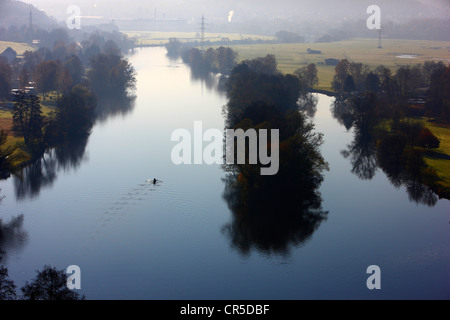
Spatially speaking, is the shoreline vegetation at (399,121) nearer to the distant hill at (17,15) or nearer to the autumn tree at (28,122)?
the autumn tree at (28,122)

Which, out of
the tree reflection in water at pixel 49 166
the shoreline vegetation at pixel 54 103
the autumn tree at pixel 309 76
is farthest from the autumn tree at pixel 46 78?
the autumn tree at pixel 309 76

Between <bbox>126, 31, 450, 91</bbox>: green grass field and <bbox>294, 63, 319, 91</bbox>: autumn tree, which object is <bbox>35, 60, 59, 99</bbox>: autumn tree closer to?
<bbox>294, 63, 319, 91</bbox>: autumn tree

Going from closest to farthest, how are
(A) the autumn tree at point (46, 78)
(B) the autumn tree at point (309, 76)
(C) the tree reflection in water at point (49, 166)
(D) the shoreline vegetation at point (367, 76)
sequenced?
1. (C) the tree reflection in water at point (49, 166)
2. (D) the shoreline vegetation at point (367, 76)
3. (A) the autumn tree at point (46, 78)
4. (B) the autumn tree at point (309, 76)

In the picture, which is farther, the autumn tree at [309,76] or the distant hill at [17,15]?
the distant hill at [17,15]

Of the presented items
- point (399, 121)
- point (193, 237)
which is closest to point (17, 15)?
point (399, 121)

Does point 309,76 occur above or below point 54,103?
above

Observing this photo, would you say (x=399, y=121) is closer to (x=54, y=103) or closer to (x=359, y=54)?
(x=54, y=103)

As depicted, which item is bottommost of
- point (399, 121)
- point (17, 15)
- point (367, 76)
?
point (399, 121)

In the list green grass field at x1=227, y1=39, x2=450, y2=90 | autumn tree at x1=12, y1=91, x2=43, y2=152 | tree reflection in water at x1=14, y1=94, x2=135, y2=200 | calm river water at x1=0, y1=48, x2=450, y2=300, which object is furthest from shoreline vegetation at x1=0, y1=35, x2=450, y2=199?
calm river water at x1=0, y1=48, x2=450, y2=300
